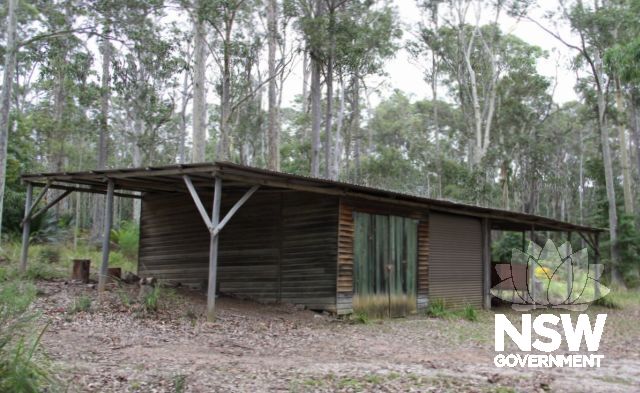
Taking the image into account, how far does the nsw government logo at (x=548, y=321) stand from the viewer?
7.84 m

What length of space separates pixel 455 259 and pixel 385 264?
311 cm

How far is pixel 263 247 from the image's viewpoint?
1230 cm

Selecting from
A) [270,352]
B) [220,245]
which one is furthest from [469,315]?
[270,352]

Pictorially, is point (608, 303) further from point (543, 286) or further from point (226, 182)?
point (226, 182)

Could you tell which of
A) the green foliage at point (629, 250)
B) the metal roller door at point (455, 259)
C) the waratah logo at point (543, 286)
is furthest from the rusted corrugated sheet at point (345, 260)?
the green foliage at point (629, 250)

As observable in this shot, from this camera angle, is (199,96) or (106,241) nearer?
(106,241)

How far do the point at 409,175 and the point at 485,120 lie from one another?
791 cm

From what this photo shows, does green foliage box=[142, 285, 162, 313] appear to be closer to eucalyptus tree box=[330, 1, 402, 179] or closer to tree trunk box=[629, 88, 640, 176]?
eucalyptus tree box=[330, 1, 402, 179]

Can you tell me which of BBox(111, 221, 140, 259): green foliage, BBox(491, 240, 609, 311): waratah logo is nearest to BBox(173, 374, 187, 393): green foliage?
BBox(491, 240, 609, 311): waratah logo

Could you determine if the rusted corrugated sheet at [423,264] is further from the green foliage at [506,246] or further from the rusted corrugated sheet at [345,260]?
the green foliage at [506,246]

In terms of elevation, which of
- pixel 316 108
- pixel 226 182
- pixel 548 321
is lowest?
pixel 548 321

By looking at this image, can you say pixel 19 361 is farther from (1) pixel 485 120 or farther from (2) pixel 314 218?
(1) pixel 485 120

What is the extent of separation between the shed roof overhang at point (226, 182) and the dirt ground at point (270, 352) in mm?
2172

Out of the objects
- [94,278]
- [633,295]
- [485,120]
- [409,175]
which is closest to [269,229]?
[94,278]
